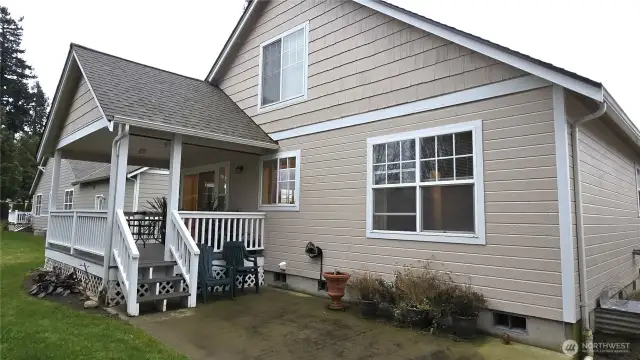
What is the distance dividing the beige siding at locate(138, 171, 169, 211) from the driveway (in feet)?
35.3

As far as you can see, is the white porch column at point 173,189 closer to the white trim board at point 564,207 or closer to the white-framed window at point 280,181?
the white-framed window at point 280,181

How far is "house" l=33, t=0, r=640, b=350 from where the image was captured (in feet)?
15.1

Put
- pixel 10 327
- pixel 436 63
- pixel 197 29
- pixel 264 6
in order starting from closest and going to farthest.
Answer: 1. pixel 10 327
2. pixel 436 63
3. pixel 264 6
4. pixel 197 29

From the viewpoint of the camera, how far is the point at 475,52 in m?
5.31

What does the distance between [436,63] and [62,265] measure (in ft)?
28.0

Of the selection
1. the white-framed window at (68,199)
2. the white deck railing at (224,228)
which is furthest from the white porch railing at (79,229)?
the white-framed window at (68,199)

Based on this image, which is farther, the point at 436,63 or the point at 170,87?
the point at 170,87

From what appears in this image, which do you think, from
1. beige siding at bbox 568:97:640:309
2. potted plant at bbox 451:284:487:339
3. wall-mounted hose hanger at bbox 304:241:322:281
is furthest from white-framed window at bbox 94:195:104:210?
beige siding at bbox 568:97:640:309

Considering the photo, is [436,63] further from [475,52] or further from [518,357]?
[518,357]

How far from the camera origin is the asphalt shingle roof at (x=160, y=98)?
21.4 feet

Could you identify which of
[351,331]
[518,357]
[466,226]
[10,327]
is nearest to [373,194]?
[466,226]

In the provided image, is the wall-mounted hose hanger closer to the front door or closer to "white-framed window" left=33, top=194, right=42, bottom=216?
the front door

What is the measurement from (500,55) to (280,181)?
15.8ft

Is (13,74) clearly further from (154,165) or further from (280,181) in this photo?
(280,181)
